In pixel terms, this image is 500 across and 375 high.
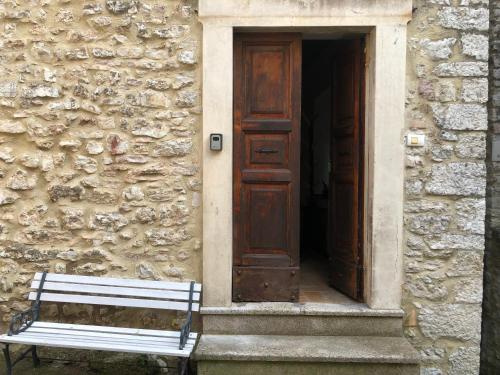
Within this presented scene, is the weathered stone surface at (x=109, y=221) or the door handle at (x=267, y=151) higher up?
the door handle at (x=267, y=151)

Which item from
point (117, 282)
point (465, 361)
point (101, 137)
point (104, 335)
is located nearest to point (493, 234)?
point (465, 361)

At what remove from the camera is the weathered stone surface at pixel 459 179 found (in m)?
3.30

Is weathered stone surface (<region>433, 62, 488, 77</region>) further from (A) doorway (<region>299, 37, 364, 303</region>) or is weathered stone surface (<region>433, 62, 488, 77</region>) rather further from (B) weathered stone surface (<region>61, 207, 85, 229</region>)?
(B) weathered stone surface (<region>61, 207, 85, 229</region>)

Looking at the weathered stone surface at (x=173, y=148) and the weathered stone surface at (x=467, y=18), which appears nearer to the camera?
the weathered stone surface at (x=467, y=18)

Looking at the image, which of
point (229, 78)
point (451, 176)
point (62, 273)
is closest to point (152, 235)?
point (62, 273)

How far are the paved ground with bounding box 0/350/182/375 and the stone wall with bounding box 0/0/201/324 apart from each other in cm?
66

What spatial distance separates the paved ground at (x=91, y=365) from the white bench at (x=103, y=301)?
0.09m

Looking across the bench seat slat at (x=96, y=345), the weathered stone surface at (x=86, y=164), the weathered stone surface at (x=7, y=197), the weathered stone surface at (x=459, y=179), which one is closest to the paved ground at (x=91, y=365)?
the bench seat slat at (x=96, y=345)

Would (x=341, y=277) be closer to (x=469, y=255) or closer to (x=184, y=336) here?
(x=469, y=255)

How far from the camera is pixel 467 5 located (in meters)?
3.27

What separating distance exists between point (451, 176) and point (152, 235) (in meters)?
2.43

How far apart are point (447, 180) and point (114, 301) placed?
280 cm

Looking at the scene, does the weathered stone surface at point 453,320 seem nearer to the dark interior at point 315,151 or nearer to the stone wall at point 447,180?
the stone wall at point 447,180

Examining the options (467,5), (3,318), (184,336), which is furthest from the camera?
(3,318)
